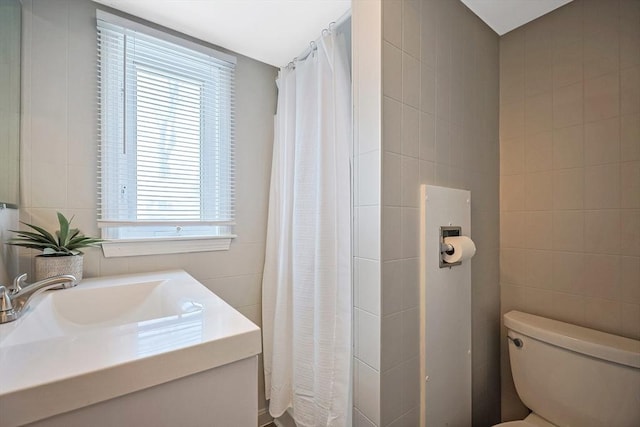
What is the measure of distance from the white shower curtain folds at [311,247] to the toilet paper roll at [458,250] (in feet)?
1.29

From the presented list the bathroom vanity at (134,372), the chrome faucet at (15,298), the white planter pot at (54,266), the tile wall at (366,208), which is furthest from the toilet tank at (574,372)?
the white planter pot at (54,266)

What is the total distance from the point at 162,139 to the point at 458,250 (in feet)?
4.80

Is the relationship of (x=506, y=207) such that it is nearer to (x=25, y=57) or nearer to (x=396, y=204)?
(x=396, y=204)

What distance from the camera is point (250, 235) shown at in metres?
1.58

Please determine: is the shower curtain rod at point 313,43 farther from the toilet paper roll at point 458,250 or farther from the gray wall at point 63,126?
the toilet paper roll at point 458,250

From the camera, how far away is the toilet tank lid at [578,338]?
896 millimetres

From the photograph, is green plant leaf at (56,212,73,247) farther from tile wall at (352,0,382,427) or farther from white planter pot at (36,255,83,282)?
tile wall at (352,0,382,427)

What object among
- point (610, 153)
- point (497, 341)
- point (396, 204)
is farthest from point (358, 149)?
point (497, 341)

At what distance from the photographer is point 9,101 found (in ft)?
2.97

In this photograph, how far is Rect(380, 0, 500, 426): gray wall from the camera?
0.85 meters

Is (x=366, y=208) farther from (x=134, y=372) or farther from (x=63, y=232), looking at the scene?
(x=63, y=232)

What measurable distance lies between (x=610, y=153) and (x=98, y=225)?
2.21 meters

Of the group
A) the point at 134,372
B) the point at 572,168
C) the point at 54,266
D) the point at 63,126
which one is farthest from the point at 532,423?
the point at 63,126

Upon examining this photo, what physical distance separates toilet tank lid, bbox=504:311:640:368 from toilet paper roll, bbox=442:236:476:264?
49cm
